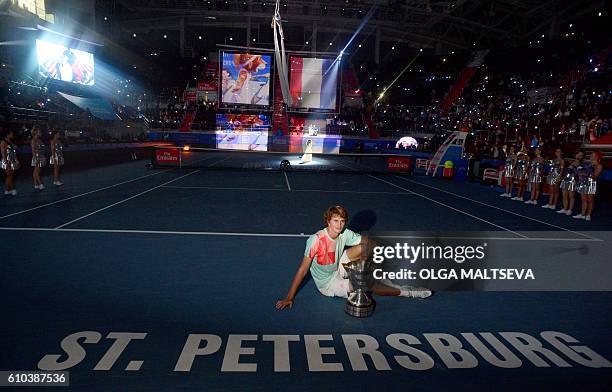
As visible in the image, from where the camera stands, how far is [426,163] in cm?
2670

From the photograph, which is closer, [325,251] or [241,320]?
[241,320]

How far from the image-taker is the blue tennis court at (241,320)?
3749 millimetres

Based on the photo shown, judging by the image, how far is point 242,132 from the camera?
1489 inches

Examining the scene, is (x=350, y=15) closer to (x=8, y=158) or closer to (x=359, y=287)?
(x=8, y=158)

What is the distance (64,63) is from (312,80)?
19.2 metres

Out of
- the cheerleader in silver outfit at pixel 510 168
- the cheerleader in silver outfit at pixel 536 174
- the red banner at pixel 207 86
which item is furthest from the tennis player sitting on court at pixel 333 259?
the red banner at pixel 207 86

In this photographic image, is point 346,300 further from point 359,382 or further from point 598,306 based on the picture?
point 598,306

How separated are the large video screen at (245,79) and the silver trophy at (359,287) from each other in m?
24.9

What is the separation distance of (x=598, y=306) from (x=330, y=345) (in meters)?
3.83

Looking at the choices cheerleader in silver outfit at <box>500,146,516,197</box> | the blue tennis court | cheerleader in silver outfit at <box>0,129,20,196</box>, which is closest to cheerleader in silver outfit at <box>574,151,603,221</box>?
the blue tennis court

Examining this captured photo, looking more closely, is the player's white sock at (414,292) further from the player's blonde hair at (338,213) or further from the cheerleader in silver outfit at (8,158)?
the cheerleader in silver outfit at (8,158)

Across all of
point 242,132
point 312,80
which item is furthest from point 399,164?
point 242,132

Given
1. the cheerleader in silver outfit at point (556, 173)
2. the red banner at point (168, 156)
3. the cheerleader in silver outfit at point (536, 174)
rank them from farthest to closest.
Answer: the red banner at point (168, 156) < the cheerleader in silver outfit at point (536, 174) < the cheerleader in silver outfit at point (556, 173)

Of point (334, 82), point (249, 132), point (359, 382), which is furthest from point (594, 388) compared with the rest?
point (249, 132)
